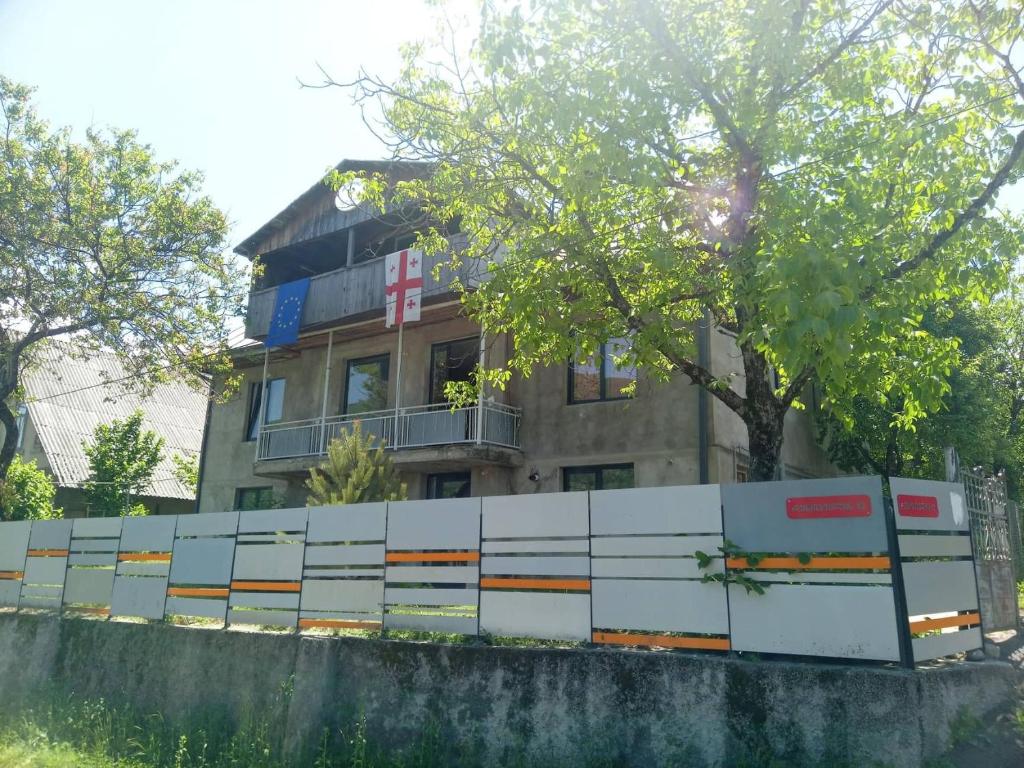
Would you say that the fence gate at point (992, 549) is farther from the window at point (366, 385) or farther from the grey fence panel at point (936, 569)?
the window at point (366, 385)

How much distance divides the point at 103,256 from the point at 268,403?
6.00 metres

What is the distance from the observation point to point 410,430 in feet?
52.2

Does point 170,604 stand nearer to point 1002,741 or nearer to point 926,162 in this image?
point 1002,741

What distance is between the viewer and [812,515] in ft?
21.4

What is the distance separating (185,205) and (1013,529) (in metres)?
16.1

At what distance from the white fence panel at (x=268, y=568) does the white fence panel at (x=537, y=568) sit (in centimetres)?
276

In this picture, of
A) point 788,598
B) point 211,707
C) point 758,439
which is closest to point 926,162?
point 758,439

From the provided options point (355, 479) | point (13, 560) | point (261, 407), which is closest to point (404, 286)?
point (355, 479)

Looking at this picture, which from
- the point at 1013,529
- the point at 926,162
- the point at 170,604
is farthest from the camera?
the point at 1013,529

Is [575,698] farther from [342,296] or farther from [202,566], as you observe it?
[342,296]

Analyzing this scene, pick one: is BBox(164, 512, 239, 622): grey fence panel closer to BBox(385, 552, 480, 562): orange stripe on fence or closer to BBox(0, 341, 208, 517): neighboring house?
BBox(385, 552, 480, 562): orange stripe on fence

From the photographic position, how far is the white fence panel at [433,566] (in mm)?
8289

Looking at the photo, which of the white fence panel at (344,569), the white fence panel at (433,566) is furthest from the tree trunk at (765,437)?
the white fence panel at (344,569)

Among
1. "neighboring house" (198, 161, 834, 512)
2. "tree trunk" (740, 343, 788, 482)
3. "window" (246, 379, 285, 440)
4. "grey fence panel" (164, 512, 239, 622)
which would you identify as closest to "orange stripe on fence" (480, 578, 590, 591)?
"tree trunk" (740, 343, 788, 482)
